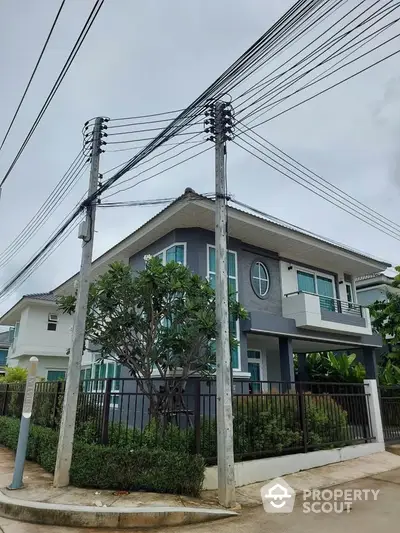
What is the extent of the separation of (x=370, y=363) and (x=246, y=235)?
27.9 ft

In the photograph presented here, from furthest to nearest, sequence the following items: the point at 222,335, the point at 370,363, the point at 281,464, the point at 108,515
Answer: the point at 370,363, the point at 281,464, the point at 222,335, the point at 108,515

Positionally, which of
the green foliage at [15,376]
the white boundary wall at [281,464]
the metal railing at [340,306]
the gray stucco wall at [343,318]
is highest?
the metal railing at [340,306]

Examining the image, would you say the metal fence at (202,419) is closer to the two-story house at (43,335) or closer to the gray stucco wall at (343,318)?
the gray stucco wall at (343,318)

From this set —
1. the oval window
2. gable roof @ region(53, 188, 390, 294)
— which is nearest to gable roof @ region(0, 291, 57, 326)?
gable roof @ region(53, 188, 390, 294)

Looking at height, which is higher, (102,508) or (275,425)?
(275,425)

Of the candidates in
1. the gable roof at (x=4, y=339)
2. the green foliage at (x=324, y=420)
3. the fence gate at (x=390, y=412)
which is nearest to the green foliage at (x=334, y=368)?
the fence gate at (x=390, y=412)

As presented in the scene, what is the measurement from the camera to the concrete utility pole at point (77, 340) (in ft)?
22.2

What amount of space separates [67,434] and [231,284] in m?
7.44

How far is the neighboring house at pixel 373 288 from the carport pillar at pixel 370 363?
736 cm

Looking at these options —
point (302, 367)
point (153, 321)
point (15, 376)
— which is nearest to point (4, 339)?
point (15, 376)

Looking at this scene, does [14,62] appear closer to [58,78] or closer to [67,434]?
[58,78]

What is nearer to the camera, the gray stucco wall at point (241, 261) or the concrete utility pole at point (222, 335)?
the concrete utility pole at point (222, 335)

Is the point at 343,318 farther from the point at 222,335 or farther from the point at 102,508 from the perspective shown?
the point at 102,508

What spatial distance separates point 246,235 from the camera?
13.6 m
